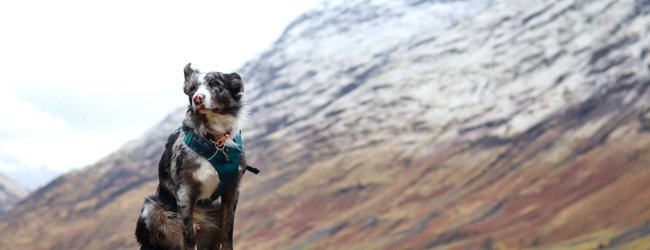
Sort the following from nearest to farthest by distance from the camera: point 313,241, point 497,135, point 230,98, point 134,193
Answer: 1. point 230,98
2. point 313,241
3. point 497,135
4. point 134,193

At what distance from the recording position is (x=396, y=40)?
19288 centimetres

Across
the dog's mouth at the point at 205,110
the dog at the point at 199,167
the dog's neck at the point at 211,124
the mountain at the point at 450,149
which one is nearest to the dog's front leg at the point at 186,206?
the dog at the point at 199,167

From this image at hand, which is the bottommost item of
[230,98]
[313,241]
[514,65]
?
[313,241]

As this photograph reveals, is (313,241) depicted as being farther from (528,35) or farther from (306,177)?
(528,35)

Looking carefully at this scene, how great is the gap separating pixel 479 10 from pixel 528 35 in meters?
29.1

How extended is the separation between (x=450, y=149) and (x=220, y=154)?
13249cm

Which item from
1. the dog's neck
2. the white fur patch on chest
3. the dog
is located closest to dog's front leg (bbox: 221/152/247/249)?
the dog

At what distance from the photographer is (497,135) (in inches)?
5369

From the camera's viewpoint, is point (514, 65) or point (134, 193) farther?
point (134, 193)

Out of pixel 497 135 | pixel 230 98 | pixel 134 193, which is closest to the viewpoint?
pixel 230 98

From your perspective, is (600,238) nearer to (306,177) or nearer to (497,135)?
(497,135)

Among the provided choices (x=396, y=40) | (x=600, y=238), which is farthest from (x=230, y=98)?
(x=396, y=40)

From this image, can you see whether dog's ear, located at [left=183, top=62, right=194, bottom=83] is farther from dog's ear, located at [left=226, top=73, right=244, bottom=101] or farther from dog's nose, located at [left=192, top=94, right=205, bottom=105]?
dog's nose, located at [left=192, top=94, right=205, bottom=105]

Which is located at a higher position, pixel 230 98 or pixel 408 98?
pixel 230 98
